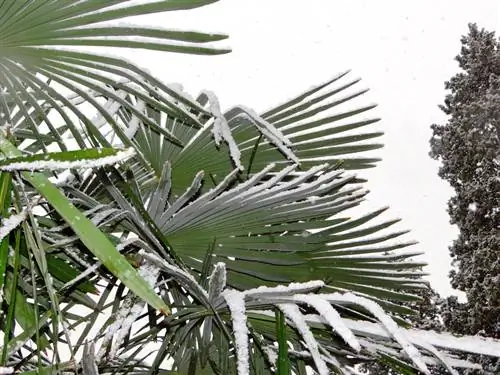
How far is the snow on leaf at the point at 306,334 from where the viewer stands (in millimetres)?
791

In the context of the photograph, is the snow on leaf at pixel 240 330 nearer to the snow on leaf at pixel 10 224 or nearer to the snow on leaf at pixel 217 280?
the snow on leaf at pixel 217 280

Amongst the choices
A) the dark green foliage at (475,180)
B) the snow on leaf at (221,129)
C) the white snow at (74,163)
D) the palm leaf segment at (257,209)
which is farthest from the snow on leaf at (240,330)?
the dark green foliage at (475,180)

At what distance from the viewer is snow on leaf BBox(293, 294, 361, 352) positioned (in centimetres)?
72

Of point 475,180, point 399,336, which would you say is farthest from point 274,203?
point 475,180

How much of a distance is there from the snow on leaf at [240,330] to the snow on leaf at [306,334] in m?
0.06

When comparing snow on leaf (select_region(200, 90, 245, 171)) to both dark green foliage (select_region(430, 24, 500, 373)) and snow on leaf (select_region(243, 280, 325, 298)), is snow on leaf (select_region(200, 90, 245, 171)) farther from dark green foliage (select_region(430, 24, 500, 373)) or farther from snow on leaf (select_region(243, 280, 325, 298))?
dark green foliage (select_region(430, 24, 500, 373))

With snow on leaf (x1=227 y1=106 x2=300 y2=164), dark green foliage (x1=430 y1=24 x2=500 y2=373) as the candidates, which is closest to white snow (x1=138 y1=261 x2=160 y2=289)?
snow on leaf (x1=227 y1=106 x2=300 y2=164)

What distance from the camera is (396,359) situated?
94 centimetres

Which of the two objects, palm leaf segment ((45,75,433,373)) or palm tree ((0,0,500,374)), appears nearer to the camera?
palm tree ((0,0,500,374))

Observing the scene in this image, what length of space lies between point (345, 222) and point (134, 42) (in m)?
0.77

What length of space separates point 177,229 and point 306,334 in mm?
793

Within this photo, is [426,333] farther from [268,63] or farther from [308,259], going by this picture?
[268,63]

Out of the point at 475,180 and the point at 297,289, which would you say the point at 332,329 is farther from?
the point at 475,180

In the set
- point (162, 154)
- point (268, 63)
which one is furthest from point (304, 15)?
point (162, 154)
